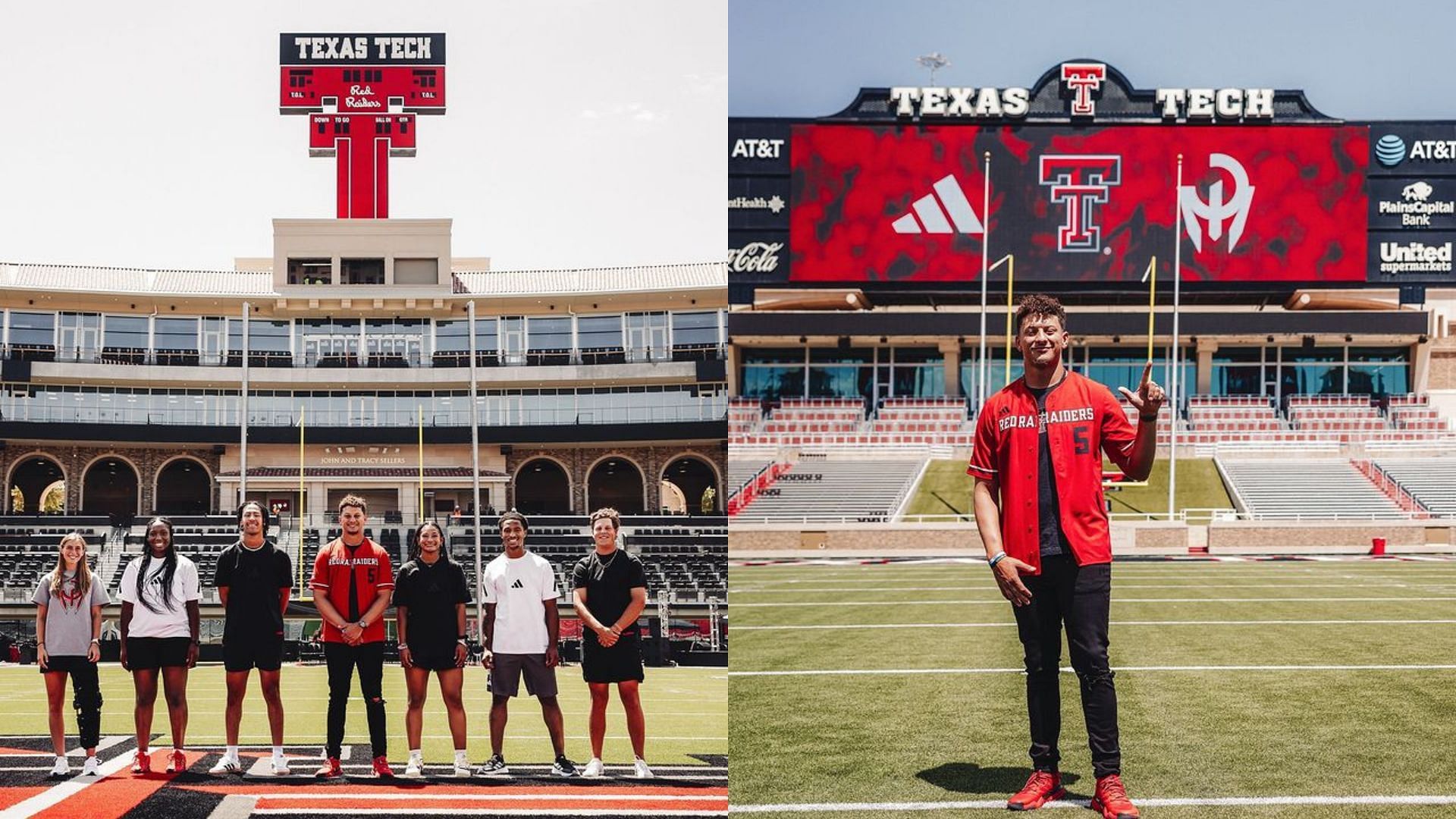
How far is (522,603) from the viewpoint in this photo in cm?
520

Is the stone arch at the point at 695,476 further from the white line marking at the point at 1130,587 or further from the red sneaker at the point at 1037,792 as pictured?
the white line marking at the point at 1130,587

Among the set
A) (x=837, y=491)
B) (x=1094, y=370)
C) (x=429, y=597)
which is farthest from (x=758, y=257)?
(x=429, y=597)

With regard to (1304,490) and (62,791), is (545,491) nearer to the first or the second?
(62,791)

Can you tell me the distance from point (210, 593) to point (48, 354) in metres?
1.47

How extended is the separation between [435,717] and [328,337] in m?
1.92

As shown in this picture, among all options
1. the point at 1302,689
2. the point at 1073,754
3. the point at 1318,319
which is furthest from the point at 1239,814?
the point at 1318,319

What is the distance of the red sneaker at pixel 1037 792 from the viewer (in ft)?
12.2

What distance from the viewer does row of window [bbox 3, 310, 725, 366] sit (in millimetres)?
6520

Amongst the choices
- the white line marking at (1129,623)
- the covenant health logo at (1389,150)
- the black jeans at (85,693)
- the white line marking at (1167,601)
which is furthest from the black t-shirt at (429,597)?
the covenant health logo at (1389,150)

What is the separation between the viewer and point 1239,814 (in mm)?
3676

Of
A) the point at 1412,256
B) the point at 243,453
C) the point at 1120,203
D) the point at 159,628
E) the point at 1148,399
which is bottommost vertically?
the point at 159,628

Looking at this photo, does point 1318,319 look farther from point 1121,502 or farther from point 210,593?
point 210,593

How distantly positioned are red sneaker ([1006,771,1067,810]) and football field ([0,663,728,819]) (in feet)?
4.44

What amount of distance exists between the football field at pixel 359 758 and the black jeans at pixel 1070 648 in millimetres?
1430
